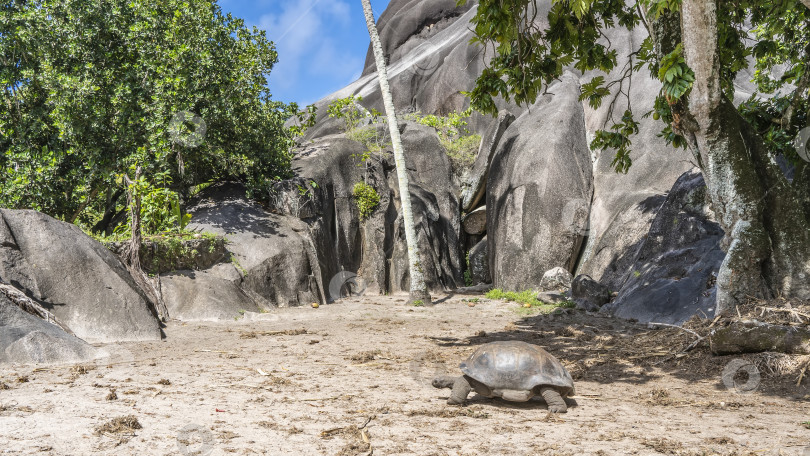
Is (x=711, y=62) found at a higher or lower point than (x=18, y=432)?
higher

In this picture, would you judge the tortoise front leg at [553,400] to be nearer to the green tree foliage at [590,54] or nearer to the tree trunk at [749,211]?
the green tree foliage at [590,54]

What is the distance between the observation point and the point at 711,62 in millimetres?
6816

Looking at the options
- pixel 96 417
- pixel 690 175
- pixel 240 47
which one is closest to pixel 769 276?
pixel 690 175

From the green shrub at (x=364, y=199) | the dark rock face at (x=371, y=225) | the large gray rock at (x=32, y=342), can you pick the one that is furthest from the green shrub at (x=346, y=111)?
the large gray rock at (x=32, y=342)

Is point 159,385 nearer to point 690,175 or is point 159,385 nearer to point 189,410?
point 189,410

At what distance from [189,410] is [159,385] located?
3.19ft

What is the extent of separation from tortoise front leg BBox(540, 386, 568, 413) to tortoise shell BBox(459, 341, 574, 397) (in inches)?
2.8

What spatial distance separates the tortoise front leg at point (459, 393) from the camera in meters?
4.88

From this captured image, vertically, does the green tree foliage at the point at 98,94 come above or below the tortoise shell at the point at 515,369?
above

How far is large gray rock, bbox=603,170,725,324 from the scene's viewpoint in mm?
9930

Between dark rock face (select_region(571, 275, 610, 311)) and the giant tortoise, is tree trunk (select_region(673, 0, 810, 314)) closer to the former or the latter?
the giant tortoise

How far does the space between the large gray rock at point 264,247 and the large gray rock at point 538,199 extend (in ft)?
22.4

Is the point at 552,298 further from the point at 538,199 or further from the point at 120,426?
the point at 120,426

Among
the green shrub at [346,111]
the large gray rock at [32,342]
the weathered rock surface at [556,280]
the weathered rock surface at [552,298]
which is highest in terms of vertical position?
the green shrub at [346,111]
